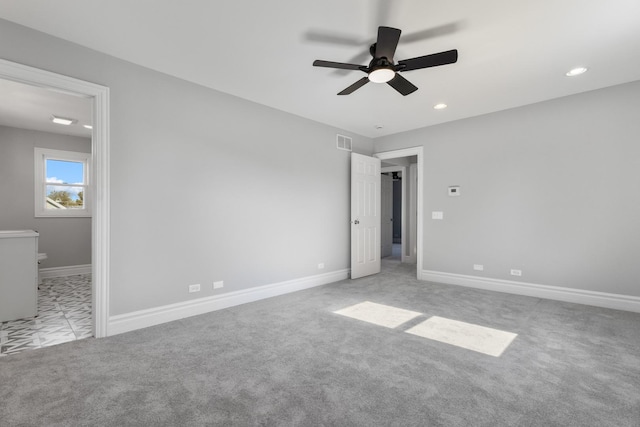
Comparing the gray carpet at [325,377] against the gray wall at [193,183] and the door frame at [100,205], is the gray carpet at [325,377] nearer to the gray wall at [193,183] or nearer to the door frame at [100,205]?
the door frame at [100,205]

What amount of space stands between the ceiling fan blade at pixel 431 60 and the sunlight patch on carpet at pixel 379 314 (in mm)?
2596

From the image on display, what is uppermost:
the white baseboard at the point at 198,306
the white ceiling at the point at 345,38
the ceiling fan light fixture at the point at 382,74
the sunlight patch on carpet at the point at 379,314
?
the white ceiling at the point at 345,38

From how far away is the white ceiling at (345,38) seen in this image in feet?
7.51

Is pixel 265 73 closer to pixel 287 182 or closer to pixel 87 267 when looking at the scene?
pixel 287 182

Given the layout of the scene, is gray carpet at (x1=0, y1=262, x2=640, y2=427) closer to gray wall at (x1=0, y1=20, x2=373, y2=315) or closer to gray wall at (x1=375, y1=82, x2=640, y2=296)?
gray wall at (x1=0, y1=20, x2=373, y2=315)

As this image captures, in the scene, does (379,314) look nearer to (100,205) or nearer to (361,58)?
(361,58)

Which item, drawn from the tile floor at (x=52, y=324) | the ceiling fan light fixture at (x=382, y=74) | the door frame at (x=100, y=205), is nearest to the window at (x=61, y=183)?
Result: the tile floor at (x=52, y=324)

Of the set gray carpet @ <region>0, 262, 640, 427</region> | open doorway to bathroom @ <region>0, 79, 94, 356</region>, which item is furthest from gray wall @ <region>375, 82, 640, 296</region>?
open doorway to bathroom @ <region>0, 79, 94, 356</region>

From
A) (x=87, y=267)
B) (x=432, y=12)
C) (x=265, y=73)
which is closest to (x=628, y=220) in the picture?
(x=432, y=12)

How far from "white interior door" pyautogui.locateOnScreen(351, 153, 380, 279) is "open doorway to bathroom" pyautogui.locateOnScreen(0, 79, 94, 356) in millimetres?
4019

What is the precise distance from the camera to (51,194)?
18.8 feet

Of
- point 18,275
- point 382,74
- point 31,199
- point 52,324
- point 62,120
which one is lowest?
point 52,324

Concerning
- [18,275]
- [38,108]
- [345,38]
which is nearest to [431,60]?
[345,38]

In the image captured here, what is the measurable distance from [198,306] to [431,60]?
359cm
